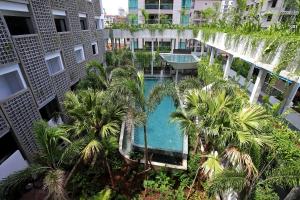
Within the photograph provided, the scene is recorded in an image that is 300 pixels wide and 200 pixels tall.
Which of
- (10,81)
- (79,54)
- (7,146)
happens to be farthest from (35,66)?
(79,54)

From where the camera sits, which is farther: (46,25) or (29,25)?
(46,25)

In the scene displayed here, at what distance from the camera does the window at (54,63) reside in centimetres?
1044

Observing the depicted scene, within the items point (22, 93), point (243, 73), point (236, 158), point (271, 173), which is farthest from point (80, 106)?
point (243, 73)

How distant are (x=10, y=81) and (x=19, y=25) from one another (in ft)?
11.2

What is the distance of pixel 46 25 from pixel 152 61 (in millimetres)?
15991

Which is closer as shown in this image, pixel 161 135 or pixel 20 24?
pixel 20 24

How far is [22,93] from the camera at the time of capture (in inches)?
315

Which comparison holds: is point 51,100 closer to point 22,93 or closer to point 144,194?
point 22,93

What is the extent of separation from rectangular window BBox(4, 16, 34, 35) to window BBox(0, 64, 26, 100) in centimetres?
240

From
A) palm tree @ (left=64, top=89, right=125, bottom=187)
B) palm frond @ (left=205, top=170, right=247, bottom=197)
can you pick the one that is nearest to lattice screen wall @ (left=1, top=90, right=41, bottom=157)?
palm tree @ (left=64, top=89, right=125, bottom=187)

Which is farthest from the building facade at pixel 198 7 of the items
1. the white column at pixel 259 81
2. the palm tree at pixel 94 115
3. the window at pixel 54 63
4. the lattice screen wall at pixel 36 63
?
the palm tree at pixel 94 115

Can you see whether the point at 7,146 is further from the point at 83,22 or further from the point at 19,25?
the point at 83,22

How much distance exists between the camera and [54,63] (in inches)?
440

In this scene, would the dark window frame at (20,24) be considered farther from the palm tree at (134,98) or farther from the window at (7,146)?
the palm tree at (134,98)
